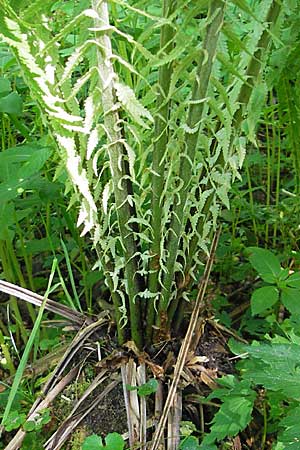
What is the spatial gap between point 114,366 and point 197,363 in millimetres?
128

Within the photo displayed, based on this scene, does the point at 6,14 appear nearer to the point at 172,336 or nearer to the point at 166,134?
the point at 166,134

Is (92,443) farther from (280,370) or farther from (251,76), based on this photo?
(251,76)

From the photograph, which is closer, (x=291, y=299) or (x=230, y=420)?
(x=230, y=420)

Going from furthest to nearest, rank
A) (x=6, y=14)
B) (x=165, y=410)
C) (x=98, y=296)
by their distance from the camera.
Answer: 1. (x=98, y=296)
2. (x=165, y=410)
3. (x=6, y=14)

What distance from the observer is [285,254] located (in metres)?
1.30

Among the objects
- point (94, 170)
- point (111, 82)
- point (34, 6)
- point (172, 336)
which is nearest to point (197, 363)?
point (172, 336)

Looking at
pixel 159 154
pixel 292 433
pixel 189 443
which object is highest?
pixel 159 154

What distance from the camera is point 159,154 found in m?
0.79

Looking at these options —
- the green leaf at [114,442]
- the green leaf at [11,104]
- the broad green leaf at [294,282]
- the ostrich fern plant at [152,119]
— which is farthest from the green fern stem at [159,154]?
the green leaf at [11,104]

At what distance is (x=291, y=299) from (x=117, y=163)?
0.39 m

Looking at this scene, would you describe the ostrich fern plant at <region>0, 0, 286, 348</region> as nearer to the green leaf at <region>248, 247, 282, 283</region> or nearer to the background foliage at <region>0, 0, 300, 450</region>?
the background foliage at <region>0, 0, 300, 450</region>

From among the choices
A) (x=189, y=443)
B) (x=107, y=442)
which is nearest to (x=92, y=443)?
(x=107, y=442)

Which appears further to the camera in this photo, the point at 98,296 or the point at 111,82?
the point at 98,296

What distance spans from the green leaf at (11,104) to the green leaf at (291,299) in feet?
1.78
